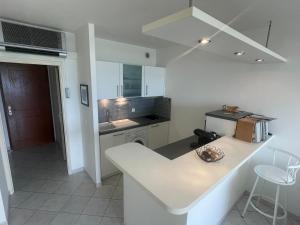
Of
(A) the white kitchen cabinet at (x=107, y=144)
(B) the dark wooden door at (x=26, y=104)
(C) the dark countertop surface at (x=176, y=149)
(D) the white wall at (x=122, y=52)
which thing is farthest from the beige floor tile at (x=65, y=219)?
(B) the dark wooden door at (x=26, y=104)

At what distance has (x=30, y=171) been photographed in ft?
10.2

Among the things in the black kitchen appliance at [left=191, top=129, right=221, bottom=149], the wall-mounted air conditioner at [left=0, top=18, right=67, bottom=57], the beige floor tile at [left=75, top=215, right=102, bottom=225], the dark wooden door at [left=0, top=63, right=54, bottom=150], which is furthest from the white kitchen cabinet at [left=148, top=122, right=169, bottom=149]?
the dark wooden door at [left=0, top=63, right=54, bottom=150]

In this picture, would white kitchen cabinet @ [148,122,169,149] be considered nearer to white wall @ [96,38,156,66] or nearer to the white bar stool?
white wall @ [96,38,156,66]

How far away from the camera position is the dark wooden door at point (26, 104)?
378cm

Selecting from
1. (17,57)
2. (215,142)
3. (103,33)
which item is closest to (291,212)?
(215,142)

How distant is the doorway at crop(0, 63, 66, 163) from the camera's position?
148 inches

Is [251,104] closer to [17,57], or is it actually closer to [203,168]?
[203,168]

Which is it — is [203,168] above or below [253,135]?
below

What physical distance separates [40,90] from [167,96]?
318cm

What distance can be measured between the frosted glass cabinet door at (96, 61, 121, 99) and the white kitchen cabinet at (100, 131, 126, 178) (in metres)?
0.67

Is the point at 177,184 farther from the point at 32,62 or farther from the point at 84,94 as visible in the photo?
the point at 32,62

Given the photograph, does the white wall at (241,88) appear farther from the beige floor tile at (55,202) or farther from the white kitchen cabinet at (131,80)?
the beige floor tile at (55,202)

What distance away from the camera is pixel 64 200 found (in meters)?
2.43

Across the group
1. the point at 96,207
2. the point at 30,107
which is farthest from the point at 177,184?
the point at 30,107
